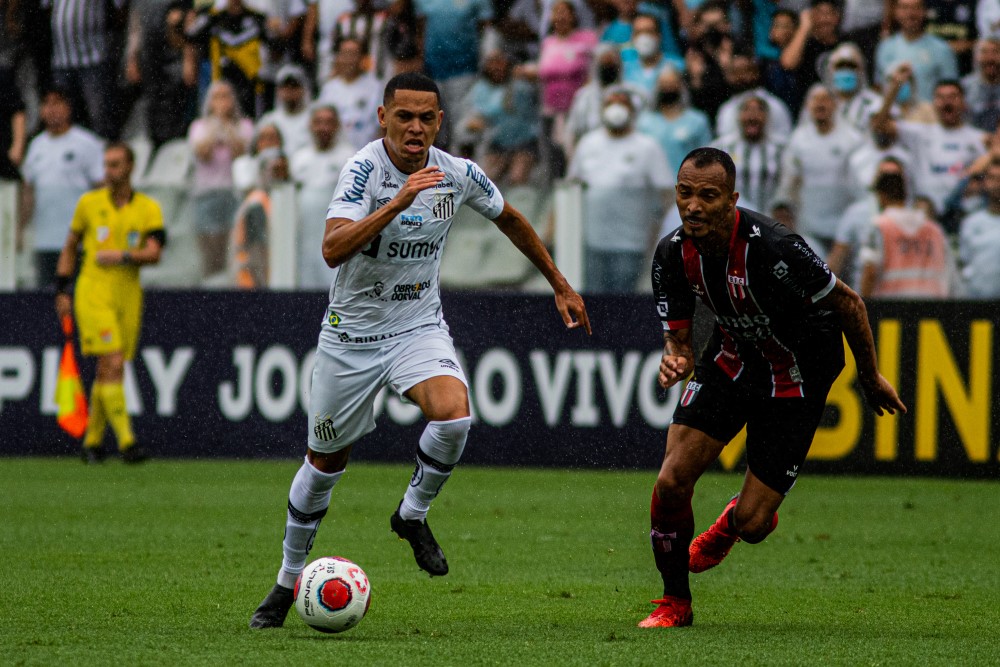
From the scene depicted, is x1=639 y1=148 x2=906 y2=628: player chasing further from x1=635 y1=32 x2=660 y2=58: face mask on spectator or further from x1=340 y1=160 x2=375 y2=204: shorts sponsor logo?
x1=635 y1=32 x2=660 y2=58: face mask on spectator

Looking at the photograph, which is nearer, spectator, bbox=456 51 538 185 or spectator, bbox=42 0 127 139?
spectator, bbox=456 51 538 185

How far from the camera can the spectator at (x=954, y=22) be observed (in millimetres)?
13961

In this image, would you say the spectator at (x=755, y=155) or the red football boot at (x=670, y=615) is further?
the spectator at (x=755, y=155)

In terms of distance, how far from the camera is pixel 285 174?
1435cm

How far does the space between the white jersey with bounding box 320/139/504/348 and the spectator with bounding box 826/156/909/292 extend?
6532 millimetres

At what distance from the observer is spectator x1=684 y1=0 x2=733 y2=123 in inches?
558

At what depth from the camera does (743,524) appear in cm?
658

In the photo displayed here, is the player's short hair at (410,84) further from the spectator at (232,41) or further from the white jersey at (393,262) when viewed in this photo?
the spectator at (232,41)

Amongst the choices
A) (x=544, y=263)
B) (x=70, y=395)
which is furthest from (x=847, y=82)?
(x=544, y=263)

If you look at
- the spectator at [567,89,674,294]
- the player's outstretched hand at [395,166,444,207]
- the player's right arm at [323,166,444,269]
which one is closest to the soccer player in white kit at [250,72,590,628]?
the player's right arm at [323,166,444,269]

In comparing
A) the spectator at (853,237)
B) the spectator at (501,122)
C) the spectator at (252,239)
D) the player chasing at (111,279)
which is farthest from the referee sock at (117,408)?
the spectator at (853,237)

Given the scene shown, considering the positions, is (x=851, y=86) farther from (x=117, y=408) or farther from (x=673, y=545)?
(x=673, y=545)

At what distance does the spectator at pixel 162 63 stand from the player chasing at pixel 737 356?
33.4 feet

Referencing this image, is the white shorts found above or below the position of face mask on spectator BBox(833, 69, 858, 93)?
below
